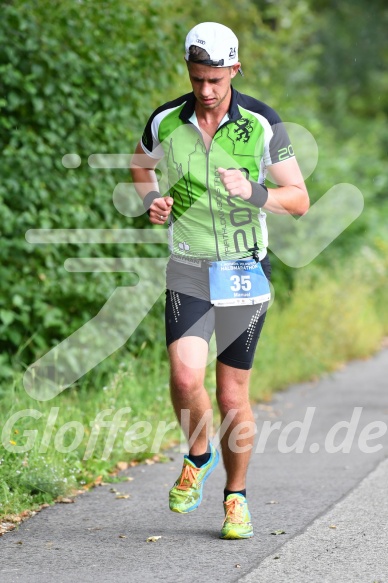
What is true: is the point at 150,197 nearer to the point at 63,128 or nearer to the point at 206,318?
the point at 206,318

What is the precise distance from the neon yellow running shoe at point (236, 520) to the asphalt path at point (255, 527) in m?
0.04

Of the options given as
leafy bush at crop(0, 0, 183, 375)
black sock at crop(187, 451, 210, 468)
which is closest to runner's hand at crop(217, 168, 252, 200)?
black sock at crop(187, 451, 210, 468)

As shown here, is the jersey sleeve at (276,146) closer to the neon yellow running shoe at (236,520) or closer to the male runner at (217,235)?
the male runner at (217,235)

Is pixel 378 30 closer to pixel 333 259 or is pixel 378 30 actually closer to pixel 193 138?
pixel 333 259

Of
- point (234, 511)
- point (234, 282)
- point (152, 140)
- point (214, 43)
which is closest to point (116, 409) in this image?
point (234, 511)

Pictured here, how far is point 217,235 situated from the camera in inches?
200

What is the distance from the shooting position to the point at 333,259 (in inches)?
594

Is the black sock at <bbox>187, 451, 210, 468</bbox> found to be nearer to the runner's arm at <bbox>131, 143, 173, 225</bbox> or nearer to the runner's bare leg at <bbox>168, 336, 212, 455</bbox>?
the runner's bare leg at <bbox>168, 336, 212, 455</bbox>

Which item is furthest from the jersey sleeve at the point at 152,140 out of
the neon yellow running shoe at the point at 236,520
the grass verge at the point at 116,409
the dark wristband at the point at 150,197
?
the grass verge at the point at 116,409

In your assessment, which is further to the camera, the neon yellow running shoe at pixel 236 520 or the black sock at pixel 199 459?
the black sock at pixel 199 459

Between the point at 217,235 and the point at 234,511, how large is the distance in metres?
1.26

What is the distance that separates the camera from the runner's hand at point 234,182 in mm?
4719

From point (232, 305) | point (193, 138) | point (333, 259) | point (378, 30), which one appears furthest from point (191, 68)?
point (378, 30)

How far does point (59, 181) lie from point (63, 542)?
3.37 metres
